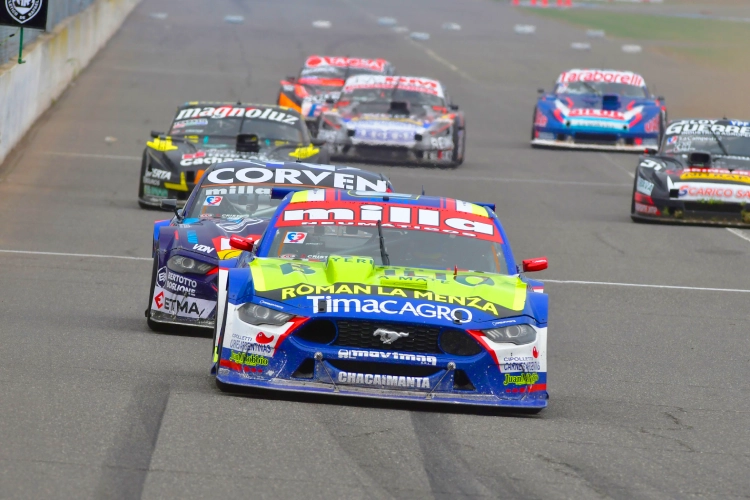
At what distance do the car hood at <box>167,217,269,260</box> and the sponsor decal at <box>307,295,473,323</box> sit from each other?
243cm

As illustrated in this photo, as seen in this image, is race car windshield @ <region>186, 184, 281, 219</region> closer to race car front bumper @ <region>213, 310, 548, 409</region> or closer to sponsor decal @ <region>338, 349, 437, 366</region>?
race car front bumper @ <region>213, 310, 548, 409</region>

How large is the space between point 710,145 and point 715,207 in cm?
122

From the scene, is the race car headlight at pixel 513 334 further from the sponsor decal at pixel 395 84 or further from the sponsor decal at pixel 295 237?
the sponsor decal at pixel 395 84

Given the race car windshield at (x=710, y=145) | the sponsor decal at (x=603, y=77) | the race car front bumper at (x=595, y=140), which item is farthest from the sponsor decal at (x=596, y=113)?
the race car windshield at (x=710, y=145)

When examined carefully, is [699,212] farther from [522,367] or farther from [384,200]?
[522,367]

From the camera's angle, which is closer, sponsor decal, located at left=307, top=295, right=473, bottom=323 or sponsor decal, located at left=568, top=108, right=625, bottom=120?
sponsor decal, located at left=307, top=295, right=473, bottom=323

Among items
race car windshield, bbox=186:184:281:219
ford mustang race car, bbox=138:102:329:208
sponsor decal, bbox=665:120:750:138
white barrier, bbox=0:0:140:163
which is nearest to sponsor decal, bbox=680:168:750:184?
sponsor decal, bbox=665:120:750:138

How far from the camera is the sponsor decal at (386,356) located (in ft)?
24.3

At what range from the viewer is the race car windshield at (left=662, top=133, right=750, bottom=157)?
1922 cm

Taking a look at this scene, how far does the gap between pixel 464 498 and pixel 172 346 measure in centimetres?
404

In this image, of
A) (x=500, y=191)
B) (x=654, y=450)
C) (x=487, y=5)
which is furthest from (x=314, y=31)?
(x=654, y=450)

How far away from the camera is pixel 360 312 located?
7.44 m

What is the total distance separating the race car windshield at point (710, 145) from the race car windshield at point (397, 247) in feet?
36.6

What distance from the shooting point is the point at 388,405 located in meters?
7.63
